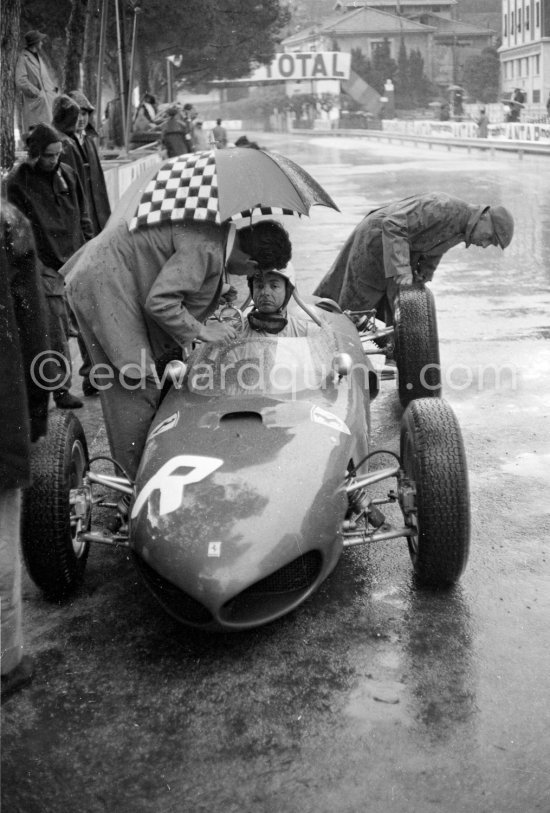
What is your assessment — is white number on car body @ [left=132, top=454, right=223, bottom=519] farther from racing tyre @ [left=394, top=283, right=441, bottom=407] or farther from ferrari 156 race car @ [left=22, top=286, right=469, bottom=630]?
racing tyre @ [left=394, top=283, right=441, bottom=407]

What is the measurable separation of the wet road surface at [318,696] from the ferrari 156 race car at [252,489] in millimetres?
230

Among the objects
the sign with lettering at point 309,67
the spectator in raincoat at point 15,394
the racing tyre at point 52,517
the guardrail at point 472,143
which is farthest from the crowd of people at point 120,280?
the sign with lettering at point 309,67

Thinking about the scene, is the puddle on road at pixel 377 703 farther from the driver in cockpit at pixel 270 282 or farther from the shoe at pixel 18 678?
the driver in cockpit at pixel 270 282

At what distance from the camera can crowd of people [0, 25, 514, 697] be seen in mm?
3373

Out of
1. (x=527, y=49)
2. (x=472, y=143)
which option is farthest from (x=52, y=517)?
(x=527, y=49)

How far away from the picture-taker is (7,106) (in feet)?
36.7

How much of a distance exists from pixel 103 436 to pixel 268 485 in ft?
10.7

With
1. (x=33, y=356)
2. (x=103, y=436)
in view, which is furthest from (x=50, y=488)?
(x=103, y=436)

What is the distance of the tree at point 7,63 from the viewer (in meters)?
10.6

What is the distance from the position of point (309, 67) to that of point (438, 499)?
69700mm

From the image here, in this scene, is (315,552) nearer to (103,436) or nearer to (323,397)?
(323,397)

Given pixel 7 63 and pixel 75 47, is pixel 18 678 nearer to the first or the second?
pixel 7 63

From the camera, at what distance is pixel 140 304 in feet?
15.8

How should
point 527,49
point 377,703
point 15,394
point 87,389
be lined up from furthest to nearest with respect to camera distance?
1. point 527,49
2. point 87,389
3. point 377,703
4. point 15,394
